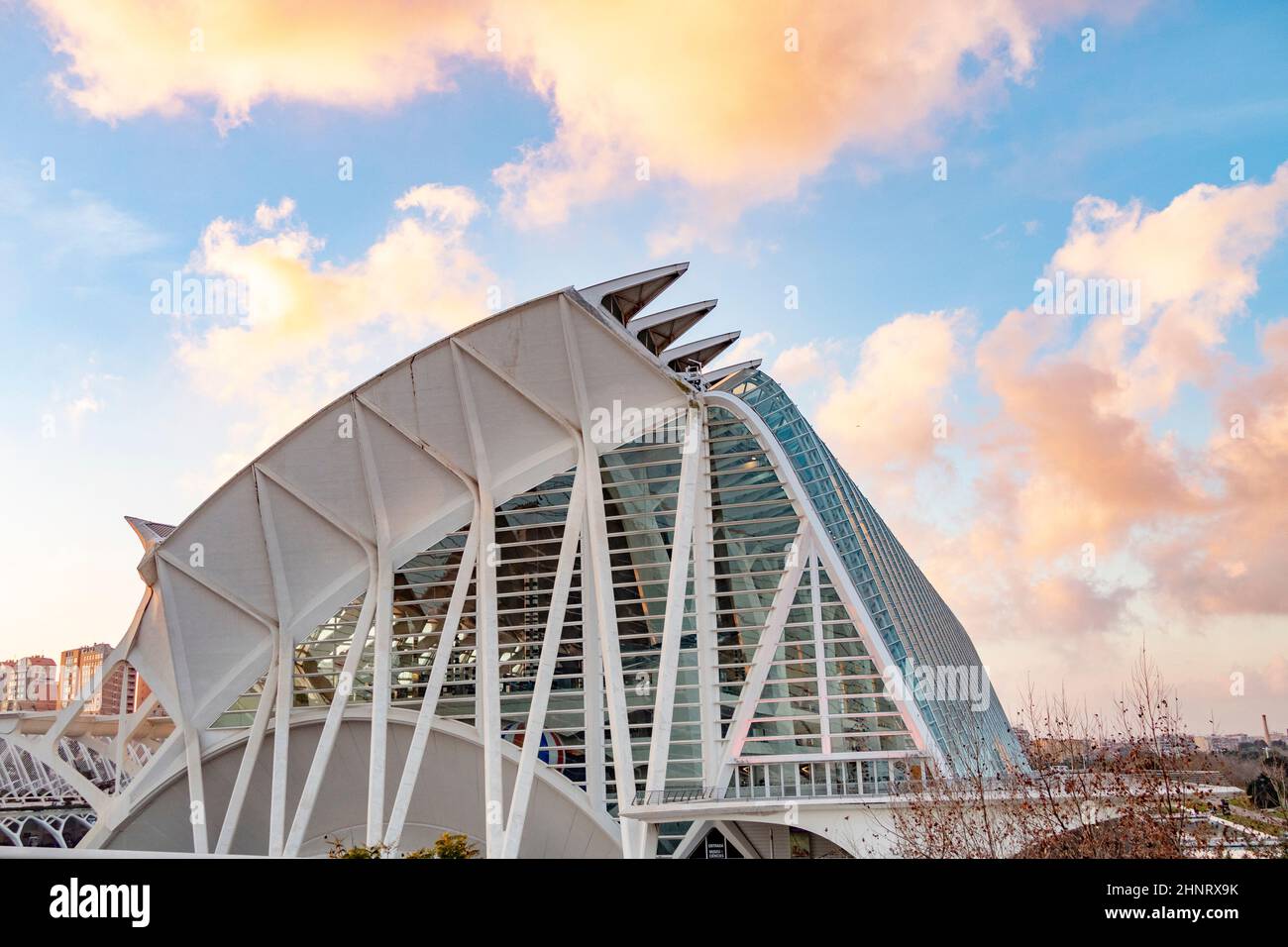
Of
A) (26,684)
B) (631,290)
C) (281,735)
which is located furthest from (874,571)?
(26,684)

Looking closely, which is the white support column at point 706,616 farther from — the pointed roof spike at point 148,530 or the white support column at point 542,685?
the pointed roof spike at point 148,530

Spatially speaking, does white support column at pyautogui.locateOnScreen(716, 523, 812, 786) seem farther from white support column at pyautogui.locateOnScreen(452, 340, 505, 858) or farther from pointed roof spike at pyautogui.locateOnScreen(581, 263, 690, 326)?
pointed roof spike at pyautogui.locateOnScreen(581, 263, 690, 326)

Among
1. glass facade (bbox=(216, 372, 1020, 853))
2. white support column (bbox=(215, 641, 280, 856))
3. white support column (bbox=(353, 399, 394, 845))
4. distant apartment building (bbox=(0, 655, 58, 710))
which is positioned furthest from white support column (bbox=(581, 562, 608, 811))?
distant apartment building (bbox=(0, 655, 58, 710))

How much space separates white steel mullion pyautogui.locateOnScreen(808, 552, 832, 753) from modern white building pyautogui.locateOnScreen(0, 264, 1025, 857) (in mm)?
71

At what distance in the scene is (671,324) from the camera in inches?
1476

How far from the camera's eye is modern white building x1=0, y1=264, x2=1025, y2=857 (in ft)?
104

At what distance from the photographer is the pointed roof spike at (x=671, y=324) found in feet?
120

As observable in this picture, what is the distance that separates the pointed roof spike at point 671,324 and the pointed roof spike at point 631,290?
23.4 inches

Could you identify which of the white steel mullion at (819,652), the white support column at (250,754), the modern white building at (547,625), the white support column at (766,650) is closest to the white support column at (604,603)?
the modern white building at (547,625)

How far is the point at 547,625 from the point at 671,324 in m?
11.5

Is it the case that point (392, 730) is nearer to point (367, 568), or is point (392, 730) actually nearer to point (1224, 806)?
point (367, 568)

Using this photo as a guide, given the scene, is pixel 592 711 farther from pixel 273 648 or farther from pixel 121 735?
pixel 121 735
